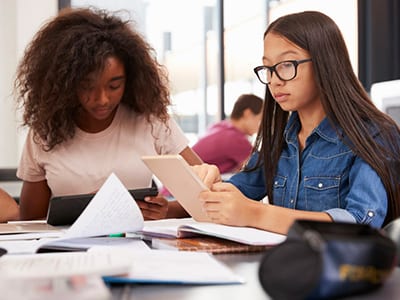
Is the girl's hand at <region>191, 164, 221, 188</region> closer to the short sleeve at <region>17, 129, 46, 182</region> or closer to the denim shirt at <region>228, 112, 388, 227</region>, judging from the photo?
the denim shirt at <region>228, 112, 388, 227</region>

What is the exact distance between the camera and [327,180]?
1.24 meters

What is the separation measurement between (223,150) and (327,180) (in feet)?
7.45

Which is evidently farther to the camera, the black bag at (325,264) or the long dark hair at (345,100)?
the long dark hair at (345,100)

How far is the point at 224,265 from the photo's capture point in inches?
31.3

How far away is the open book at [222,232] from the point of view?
3.08 ft

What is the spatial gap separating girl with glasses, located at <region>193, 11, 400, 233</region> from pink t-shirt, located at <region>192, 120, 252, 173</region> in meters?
2.11

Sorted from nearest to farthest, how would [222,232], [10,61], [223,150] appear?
[222,232], [10,61], [223,150]

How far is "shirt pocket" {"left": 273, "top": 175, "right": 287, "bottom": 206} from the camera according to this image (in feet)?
4.42

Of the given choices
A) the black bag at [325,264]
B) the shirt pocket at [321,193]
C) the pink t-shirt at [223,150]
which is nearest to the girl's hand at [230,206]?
the shirt pocket at [321,193]

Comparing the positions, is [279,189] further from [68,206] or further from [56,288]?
[56,288]

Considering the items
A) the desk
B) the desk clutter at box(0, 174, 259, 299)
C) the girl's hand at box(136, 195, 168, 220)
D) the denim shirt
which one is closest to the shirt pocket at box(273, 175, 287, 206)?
the denim shirt

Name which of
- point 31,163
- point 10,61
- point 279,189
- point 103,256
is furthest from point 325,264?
point 10,61

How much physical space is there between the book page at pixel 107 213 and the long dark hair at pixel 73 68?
59 cm

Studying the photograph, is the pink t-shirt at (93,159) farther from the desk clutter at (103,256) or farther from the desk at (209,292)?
the desk at (209,292)
